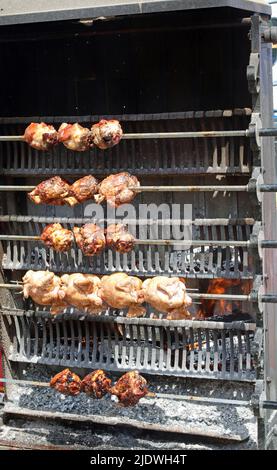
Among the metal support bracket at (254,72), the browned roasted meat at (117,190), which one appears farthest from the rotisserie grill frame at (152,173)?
the metal support bracket at (254,72)

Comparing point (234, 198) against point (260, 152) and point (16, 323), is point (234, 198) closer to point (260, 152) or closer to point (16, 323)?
point (260, 152)

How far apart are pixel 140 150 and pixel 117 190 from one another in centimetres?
49

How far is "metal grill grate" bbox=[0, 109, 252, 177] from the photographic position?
13.3 feet

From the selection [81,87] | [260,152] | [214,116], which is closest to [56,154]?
[81,87]

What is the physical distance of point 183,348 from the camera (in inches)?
165

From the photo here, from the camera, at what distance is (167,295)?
374 centimetres

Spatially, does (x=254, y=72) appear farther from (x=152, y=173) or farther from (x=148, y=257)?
(x=148, y=257)

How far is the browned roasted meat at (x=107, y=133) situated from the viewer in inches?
149

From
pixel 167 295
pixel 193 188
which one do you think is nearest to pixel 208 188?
pixel 193 188

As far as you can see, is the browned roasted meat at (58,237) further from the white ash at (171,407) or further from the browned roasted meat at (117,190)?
the white ash at (171,407)

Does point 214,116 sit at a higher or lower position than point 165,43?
lower

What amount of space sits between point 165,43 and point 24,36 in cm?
88

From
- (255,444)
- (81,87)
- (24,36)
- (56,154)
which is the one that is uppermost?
(24,36)

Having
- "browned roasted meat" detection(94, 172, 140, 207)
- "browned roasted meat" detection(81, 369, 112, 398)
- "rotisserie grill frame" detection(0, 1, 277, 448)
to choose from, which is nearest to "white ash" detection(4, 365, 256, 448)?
"rotisserie grill frame" detection(0, 1, 277, 448)
